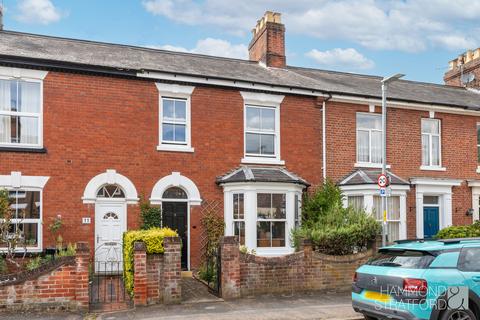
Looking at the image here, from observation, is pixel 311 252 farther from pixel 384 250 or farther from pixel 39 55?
pixel 39 55

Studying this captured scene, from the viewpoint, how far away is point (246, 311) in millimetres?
10430

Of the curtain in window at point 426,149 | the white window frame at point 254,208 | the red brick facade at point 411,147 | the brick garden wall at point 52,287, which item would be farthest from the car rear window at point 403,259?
the curtain in window at point 426,149

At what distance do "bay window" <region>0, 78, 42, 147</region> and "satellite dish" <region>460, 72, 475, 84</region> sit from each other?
19.3m

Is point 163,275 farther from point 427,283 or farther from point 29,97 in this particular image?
point 29,97

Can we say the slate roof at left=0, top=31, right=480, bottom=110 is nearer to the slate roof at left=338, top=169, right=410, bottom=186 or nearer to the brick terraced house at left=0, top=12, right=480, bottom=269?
the brick terraced house at left=0, top=12, right=480, bottom=269

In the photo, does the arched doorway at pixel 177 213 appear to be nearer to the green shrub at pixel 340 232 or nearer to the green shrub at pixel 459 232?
the green shrub at pixel 340 232

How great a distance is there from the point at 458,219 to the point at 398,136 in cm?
397

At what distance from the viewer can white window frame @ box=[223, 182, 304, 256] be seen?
15352 mm

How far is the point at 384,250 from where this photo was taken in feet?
29.7

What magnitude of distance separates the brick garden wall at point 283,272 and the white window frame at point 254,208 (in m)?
2.96

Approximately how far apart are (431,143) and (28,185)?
14129 millimetres

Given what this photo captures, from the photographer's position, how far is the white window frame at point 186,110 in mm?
15430

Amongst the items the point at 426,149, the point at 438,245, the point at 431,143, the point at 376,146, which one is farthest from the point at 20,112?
the point at 431,143

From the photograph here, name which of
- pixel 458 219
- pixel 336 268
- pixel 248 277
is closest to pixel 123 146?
pixel 248 277
